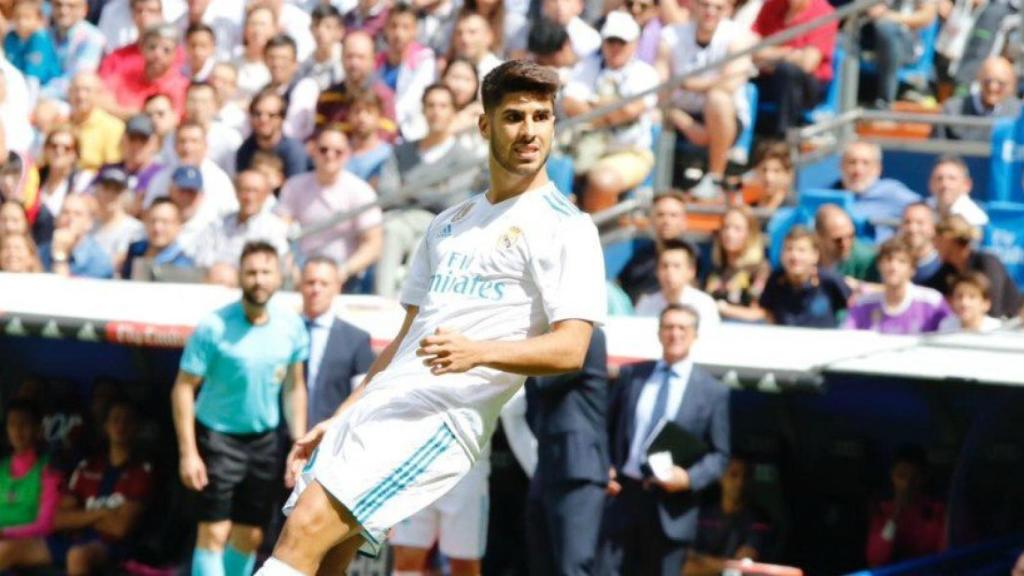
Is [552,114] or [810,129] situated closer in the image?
[552,114]

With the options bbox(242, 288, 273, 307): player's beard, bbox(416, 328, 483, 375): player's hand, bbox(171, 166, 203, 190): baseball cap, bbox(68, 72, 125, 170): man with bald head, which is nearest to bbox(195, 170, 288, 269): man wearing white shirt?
bbox(171, 166, 203, 190): baseball cap

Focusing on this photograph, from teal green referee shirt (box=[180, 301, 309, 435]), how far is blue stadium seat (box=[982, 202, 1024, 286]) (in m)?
3.24

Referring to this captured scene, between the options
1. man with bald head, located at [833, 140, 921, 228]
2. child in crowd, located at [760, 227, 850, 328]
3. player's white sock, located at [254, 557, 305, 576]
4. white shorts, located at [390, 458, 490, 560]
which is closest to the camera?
player's white sock, located at [254, 557, 305, 576]

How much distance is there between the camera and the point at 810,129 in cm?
1219

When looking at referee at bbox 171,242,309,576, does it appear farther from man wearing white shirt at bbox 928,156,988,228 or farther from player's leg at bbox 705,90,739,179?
man wearing white shirt at bbox 928,156,988,228

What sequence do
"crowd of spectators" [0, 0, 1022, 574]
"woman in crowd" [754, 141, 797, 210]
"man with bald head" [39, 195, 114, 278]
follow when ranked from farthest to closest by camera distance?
"man with bald head" [39, 195, 114, 278] → "woman in crowd" [754, 141, 797, 210] → "crowd of spectators" [0, 0, 1022, 574]

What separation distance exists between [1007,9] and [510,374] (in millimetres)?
7150

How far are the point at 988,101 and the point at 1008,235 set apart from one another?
1.33m

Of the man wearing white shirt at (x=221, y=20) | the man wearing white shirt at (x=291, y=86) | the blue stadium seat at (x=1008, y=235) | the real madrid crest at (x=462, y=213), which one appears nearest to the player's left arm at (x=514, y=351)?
the real madrid crest at (x=462, y=213)

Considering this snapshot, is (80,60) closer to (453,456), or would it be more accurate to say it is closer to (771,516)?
(771,516)

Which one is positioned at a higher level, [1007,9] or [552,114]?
[1007,9]

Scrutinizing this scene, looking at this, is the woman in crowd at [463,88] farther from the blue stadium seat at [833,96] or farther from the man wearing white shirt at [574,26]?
the blue stadium seat at [833,96]

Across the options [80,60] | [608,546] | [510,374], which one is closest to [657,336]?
[608,546]

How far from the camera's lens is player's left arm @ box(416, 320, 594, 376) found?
19.2 ft
